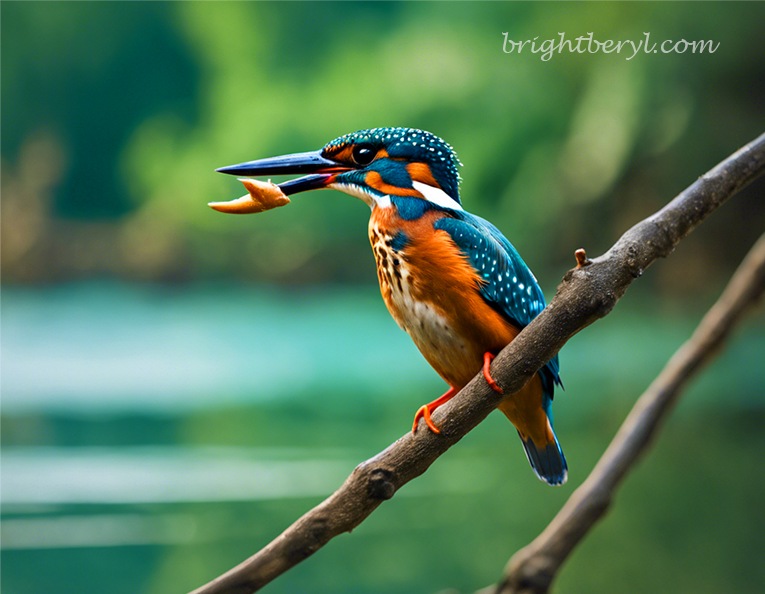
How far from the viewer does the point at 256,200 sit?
44cm

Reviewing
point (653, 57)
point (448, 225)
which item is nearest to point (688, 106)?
point (653, 57)

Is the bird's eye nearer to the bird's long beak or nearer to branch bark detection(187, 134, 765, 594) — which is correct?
the bird's long beak

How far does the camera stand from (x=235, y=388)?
2697 mm

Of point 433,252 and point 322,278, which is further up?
point 322,278

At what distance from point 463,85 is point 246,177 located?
258 centimetres

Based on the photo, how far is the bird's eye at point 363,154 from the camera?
19.4 inches

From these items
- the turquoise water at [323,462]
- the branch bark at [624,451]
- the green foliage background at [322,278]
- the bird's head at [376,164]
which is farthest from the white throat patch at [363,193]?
the turquoise water at [323,462]

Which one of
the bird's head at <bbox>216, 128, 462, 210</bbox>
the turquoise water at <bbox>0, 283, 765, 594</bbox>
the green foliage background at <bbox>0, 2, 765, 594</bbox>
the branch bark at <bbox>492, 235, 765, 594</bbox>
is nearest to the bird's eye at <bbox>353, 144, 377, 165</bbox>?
the bird's head at <bbox>216, 128, 462, 210</bbox>

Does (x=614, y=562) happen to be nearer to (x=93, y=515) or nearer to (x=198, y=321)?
(x=93, y=515)

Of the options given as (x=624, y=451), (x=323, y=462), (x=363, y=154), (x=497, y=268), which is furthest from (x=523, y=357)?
(x=323, y=462)

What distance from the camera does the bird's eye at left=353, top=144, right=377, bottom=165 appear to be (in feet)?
1.61

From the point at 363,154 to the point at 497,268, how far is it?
0.14 m

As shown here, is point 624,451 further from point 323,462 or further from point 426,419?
point 323,462

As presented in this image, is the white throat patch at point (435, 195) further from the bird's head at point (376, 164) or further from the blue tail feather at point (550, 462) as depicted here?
the blue tail feather at point (550, 462)
